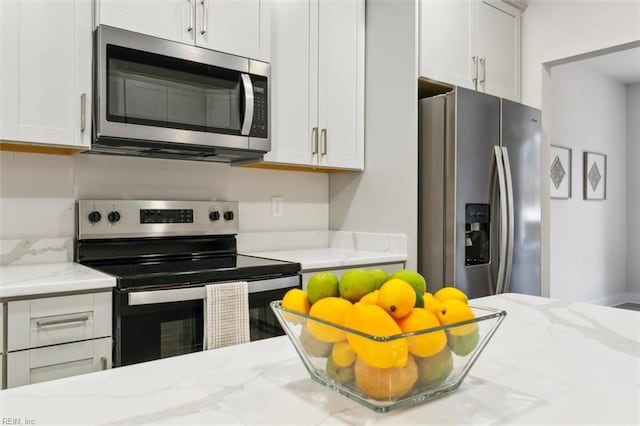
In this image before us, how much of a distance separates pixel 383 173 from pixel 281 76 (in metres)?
0.79

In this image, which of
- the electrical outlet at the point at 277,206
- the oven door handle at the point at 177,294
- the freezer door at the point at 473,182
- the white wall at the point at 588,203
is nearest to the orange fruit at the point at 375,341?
the oven door handle at the point at 177,294

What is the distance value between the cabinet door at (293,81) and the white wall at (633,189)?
197 inches

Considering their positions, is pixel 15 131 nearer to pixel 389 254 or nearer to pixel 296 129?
pixel 296 129

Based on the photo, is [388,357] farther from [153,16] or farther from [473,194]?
[473,194]

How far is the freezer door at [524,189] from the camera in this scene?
118 inches

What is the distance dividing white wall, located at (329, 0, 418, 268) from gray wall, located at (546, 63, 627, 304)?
2557 mm

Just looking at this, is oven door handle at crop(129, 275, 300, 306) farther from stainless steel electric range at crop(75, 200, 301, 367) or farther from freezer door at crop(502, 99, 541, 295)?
freezer door at crop(502, 99, 541, 295)

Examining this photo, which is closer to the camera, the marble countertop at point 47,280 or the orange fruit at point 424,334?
the orange fruit at point 424,334

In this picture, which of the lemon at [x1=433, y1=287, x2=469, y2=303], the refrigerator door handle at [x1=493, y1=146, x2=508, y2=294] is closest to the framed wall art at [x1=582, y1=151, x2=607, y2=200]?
the refrigerator door handle at [x1=493, y1=146, x2=508, y2=294]

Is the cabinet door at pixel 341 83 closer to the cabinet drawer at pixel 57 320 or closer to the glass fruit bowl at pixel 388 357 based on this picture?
the cabinet drawer at pixel 57 320

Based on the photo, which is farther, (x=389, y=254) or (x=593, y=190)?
(x=593, y=190)

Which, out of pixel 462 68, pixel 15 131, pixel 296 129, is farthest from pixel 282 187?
pixel 15 131

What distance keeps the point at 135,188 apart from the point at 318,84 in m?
1.11

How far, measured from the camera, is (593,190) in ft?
18.2
